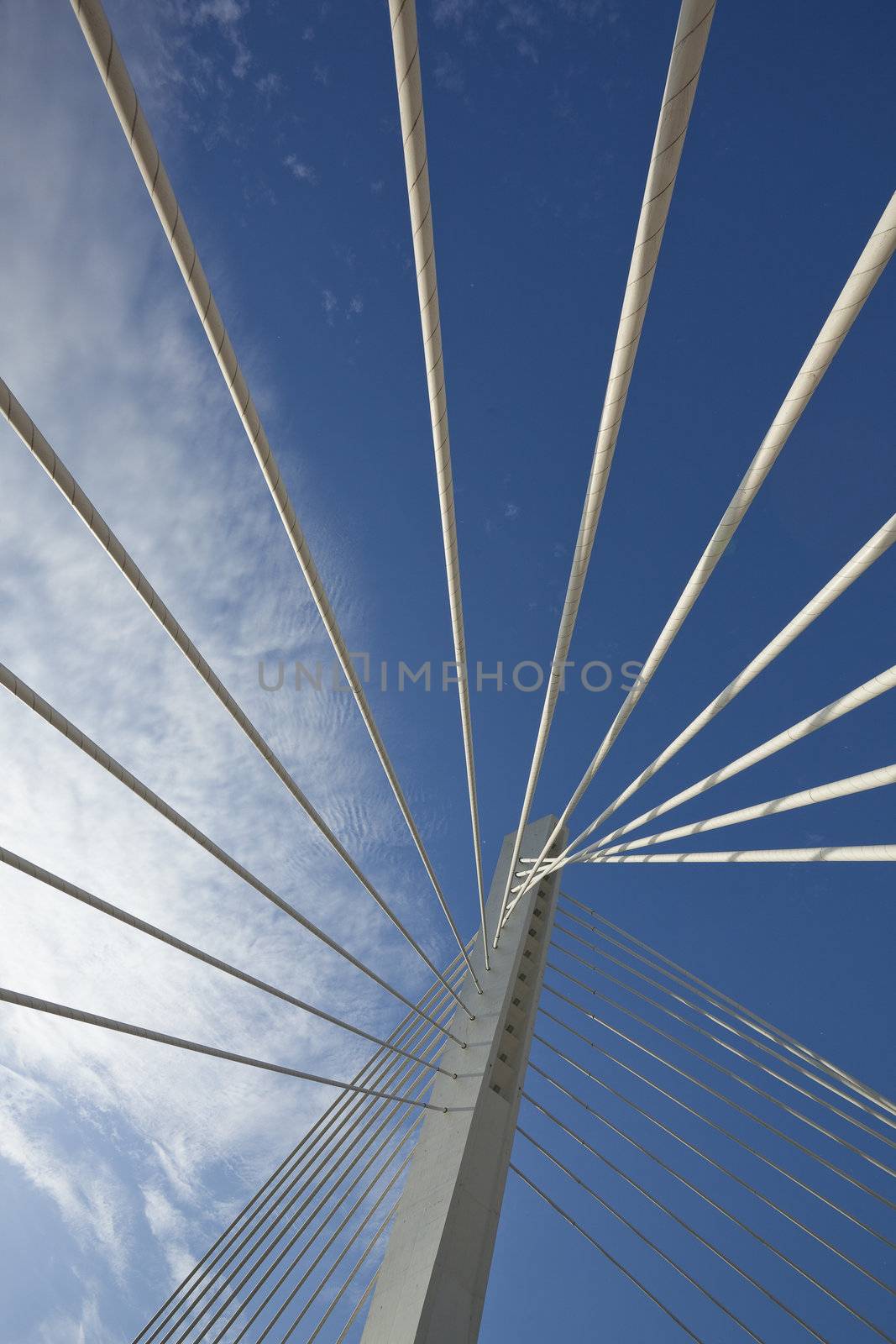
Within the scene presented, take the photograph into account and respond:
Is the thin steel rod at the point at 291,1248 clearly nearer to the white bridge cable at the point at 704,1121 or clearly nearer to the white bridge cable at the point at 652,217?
the white bridge cable at the point at 704,1121

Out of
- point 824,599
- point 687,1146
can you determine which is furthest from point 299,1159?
point 824,599

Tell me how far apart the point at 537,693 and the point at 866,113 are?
9.44m

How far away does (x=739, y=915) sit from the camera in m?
16.0

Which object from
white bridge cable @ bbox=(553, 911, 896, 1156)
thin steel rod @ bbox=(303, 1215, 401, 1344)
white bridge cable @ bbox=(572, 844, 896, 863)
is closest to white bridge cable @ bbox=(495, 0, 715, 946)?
white bridge cable @ bbox=(572, 844, 896, 863)

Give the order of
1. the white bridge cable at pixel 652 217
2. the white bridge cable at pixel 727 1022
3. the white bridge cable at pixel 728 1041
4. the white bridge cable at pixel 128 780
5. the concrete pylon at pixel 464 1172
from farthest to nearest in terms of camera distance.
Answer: the white bridge cable at pixel 728 1041 < the white bridge cable at pixel 727 1022 < the concrete pylon at pixel 464 1172 < the white bridge cable at pixel 128 780 < the white bridge cable at pixel 652 217

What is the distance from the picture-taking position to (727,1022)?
25.2ft

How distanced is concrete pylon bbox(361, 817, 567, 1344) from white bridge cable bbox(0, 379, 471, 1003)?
2839mm

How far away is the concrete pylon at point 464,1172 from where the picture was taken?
482 cm

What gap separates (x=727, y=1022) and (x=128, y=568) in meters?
7.36

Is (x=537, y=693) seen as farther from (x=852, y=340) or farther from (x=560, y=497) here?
(x=852, y=340)

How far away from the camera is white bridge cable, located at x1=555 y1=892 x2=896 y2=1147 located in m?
6.03

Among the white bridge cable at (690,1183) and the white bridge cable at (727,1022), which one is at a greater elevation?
the white bridge cable at (727,1022)

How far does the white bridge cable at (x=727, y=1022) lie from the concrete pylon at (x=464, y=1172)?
1.17 m

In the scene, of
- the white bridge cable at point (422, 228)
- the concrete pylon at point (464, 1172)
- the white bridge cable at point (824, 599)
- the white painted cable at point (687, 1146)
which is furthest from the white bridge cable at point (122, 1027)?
the white painted cable at point (687, 1146)
